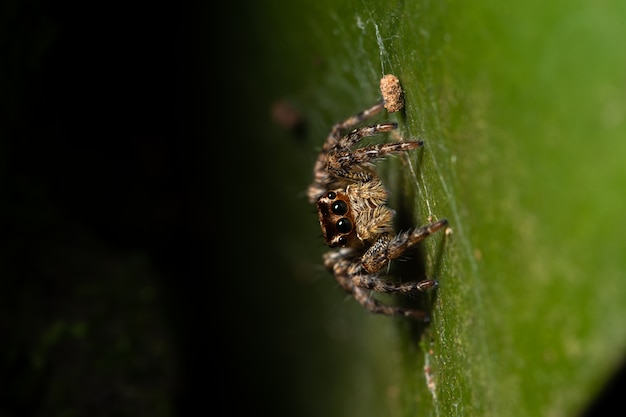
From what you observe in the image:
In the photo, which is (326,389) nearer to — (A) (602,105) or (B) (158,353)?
(B) (158,353)

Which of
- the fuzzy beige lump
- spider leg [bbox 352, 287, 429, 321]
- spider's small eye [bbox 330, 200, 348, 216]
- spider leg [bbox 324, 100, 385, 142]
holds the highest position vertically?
spider leg [bbox 324, 100, 385, 142]

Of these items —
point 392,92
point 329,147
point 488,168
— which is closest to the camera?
point 488,168

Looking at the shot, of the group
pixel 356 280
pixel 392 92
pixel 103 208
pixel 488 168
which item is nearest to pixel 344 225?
pixel 356 280

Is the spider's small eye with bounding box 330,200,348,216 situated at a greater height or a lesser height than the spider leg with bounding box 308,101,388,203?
lesser

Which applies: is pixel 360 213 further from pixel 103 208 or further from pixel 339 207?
pixel 103 208

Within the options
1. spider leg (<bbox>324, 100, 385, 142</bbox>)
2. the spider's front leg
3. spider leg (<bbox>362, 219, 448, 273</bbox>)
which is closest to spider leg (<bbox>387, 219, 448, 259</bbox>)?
spider leg (<bbox>362, 219, 448, 273</bbox>)

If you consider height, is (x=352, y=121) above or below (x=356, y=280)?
above

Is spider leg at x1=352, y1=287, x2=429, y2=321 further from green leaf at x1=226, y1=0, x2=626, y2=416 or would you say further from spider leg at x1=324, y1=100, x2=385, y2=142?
spider leg at x1=324, y1=100, x2=385, y2=142

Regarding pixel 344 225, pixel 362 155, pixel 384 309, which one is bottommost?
pixel 384 309
